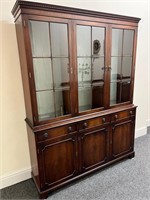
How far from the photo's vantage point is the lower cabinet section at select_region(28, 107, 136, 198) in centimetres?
176

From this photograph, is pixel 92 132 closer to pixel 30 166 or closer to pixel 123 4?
pixel 30 166

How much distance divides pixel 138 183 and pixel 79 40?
1.98 m

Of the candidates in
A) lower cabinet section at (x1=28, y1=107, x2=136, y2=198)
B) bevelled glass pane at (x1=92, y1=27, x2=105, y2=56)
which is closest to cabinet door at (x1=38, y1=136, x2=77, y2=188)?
lower cabinet section at (x1=28, y1=107, x2=136, y2=198)

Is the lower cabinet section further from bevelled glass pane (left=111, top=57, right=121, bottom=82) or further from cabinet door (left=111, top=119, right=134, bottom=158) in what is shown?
bevelled glass pane (left=111, top=57, right=121, bottom=82)

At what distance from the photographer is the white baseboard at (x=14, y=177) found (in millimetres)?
2045

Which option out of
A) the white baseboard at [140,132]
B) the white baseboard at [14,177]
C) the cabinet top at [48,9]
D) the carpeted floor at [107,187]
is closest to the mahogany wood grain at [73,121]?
the cabinet top at [48,9]

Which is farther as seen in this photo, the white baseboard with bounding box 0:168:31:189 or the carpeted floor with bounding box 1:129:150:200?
the white baseboard with bounding box 0:168:31:189

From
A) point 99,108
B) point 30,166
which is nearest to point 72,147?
point 99,108

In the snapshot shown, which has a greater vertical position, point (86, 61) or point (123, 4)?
point (123, 4)

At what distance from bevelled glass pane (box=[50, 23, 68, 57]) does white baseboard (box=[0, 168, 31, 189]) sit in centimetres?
164

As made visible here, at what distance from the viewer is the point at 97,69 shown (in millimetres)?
2061

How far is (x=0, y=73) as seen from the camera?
1.82 meters

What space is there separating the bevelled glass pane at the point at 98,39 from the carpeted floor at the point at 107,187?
1.69m

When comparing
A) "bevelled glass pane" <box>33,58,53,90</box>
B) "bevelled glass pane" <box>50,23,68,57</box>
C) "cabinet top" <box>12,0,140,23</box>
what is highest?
"cabinet top" <box>12,0,140,23</box>
